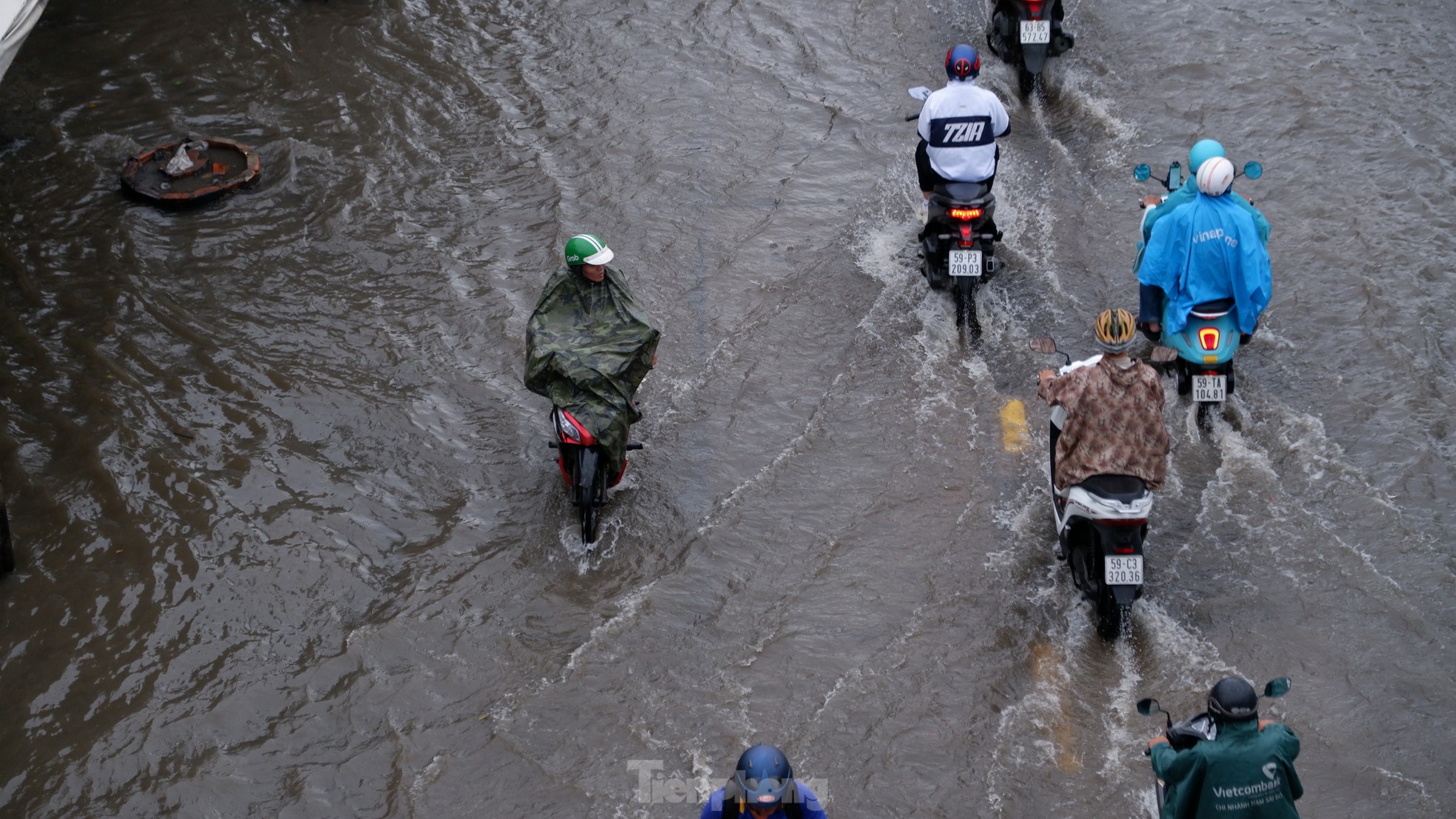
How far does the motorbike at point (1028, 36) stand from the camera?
461 inches

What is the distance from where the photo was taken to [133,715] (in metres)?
6.43

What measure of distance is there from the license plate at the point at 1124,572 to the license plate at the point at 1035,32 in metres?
6.72

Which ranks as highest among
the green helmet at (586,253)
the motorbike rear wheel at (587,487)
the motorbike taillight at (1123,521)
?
the green helmet at (586,253)

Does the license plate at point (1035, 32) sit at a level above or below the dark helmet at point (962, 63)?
below

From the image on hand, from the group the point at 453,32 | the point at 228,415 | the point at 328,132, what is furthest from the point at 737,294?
the point at 453,32

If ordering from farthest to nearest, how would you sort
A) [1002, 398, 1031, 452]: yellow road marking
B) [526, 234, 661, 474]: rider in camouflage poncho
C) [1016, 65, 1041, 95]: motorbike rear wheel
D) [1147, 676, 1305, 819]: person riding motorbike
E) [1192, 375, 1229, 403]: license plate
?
1. [1016, 65, 1041, 95]: motorbike rear wheel
2. [1002, 398, 1031, 452]: yellow road marking
3. [1192, 375, 1229, 403]: license plate
4. [526, 234, 661, 474]: rider in camouflage poncho
5. [1147, 676, 1305, 819]: person riding motorbike

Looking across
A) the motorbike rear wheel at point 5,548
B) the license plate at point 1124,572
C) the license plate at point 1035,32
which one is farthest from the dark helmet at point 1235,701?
the license plate at point 1035,32

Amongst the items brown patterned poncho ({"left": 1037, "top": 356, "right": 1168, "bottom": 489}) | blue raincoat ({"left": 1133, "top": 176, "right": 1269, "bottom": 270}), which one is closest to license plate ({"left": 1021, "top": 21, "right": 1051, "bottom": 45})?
blue raincoat ({"left": 1133, "top": 176, "right": 1269, "bottom": 270})

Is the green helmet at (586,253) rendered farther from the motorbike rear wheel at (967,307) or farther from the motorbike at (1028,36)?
the motorbike at (1028,36)

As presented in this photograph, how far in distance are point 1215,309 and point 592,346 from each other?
3.93 metres

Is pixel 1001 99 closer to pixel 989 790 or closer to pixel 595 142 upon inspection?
pixel 595 142

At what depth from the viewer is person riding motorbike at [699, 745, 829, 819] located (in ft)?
14.5

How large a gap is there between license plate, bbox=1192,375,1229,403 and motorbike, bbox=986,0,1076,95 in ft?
16.2

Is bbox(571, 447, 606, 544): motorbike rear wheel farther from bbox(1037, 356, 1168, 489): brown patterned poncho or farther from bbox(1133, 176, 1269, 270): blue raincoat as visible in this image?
bbox(1133, 176, 1269, 270): blue raincoat
